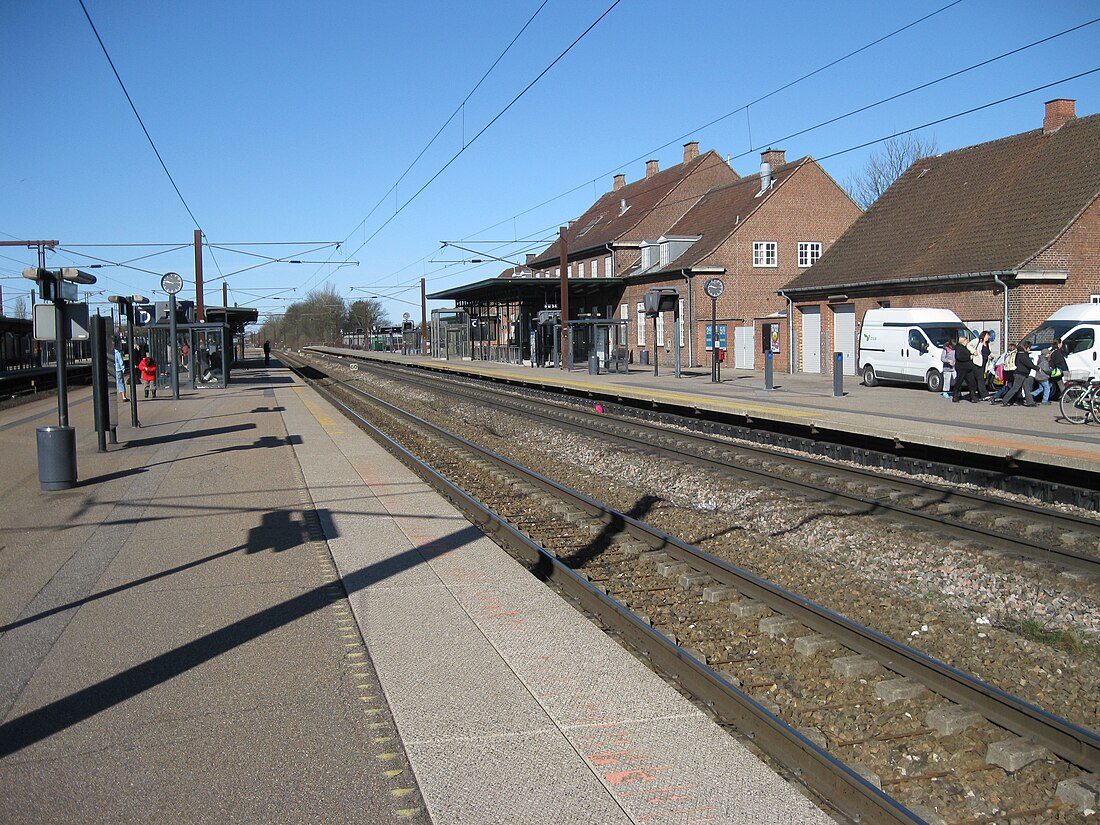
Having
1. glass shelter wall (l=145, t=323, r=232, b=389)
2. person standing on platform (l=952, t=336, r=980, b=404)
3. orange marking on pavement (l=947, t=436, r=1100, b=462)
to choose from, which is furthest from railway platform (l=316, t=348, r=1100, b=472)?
glass shelter wall (l=145, t=323, r=232, b=389)

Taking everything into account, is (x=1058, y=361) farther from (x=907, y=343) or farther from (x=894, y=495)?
(x=894, y=495)

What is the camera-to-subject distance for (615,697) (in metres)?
5.14

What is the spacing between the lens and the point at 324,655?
19.2ft

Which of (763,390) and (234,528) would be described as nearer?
(234,528)

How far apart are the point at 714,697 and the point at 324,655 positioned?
7.74 ft

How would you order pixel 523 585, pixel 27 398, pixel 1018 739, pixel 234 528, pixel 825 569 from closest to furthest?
pixel 1018 739
pixel 523 585
pixel 825 569
pixel 234 528
pixel 27 398

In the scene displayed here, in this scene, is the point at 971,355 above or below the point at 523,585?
above

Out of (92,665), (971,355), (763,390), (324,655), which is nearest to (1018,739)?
(324,655)

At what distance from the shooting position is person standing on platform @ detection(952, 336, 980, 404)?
22.2m

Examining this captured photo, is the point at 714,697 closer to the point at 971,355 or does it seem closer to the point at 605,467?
the point at 605,467

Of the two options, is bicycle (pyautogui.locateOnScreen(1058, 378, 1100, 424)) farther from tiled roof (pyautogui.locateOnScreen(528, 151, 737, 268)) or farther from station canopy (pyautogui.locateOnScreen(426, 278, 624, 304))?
tiled roof (pyautogui.locateOnScreen(528, 151, 737, 268))

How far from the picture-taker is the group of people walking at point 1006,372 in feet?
68.2

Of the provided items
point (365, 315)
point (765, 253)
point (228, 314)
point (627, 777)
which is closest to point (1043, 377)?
point (627, 777)

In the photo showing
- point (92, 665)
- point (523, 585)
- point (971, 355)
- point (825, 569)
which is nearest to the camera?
point (92, 665)
